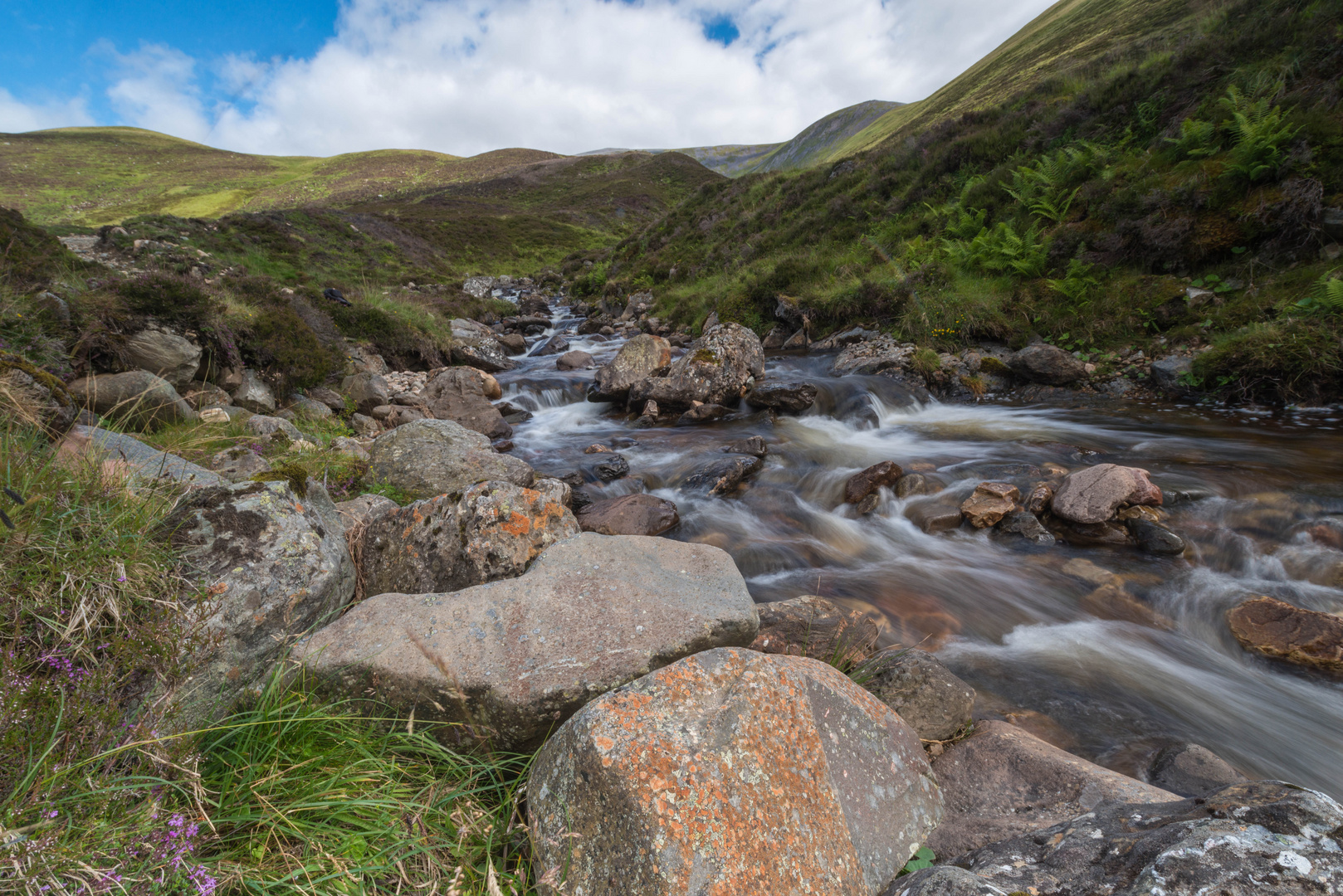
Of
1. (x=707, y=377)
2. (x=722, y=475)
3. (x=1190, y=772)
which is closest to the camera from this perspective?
(x=1190, y=772)

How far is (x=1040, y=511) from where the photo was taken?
6.05 m

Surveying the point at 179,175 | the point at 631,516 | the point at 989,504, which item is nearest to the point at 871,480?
the point at 989,504

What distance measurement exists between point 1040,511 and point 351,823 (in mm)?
6749

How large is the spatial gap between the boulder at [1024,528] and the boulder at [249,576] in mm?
6334

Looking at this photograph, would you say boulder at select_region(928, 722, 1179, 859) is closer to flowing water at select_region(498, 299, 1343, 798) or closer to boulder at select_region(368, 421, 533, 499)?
flowing water at select_region(498, 299, 1343, 798)

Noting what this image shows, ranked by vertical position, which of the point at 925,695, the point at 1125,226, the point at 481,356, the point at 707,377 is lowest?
the point at 925,695

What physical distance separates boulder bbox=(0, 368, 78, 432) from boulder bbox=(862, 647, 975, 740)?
5104 mm

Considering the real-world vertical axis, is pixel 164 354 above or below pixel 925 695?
above

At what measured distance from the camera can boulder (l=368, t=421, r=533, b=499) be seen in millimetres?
5945

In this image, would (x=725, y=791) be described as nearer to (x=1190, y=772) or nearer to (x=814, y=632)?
(x=814, y=632)

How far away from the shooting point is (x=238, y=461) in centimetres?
493

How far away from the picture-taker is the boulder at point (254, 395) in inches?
303

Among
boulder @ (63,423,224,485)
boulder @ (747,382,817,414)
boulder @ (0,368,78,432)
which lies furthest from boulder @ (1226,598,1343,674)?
boulder @ (0,368,78,432)

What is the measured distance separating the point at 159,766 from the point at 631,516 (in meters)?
4.59
